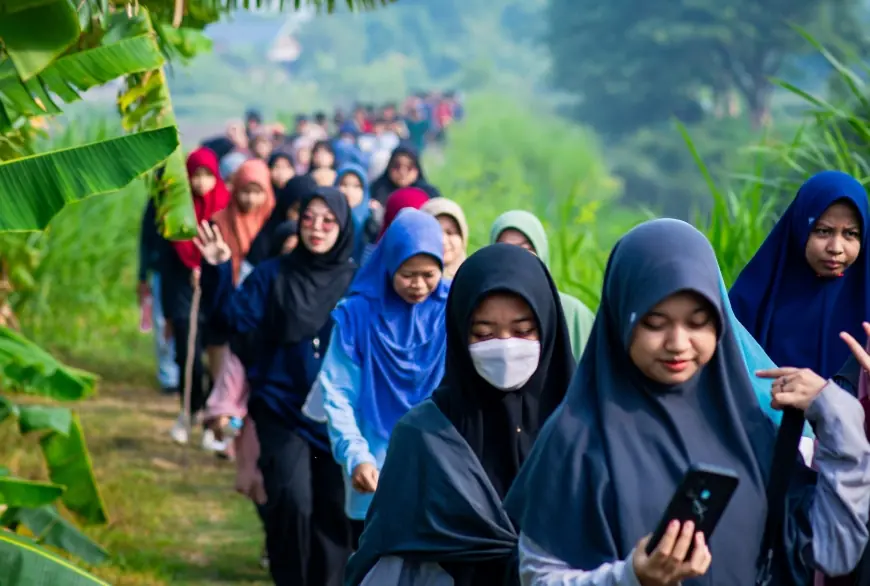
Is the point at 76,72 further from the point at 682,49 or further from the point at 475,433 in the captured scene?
the point at 682,49

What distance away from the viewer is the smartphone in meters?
2.79

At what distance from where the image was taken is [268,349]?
262 inches

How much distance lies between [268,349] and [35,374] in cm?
99

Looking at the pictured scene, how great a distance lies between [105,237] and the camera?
1482 centimetres

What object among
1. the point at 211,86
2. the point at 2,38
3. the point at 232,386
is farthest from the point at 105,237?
the point at 211,86

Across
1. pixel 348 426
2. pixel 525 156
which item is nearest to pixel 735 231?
pixel 348 426

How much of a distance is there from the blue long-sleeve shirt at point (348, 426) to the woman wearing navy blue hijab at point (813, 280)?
1177 millimetres

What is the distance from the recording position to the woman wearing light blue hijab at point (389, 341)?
215 inches

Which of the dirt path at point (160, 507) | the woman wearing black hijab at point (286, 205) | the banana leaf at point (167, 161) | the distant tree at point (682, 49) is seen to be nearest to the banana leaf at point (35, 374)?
the banana leaf at point (167, 161)

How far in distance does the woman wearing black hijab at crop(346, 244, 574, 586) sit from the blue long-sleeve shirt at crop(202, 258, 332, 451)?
2.43 m

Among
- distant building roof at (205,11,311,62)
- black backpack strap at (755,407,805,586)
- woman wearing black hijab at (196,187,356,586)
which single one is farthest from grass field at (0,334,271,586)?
distant building roof at (205,11,311,62)

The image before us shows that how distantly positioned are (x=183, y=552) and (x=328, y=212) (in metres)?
2.01

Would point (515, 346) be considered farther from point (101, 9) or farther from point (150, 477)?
point (150, 477)

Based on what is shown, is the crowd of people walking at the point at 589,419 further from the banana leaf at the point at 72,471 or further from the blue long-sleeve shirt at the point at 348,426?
the banana leaf at the point at 72,471
